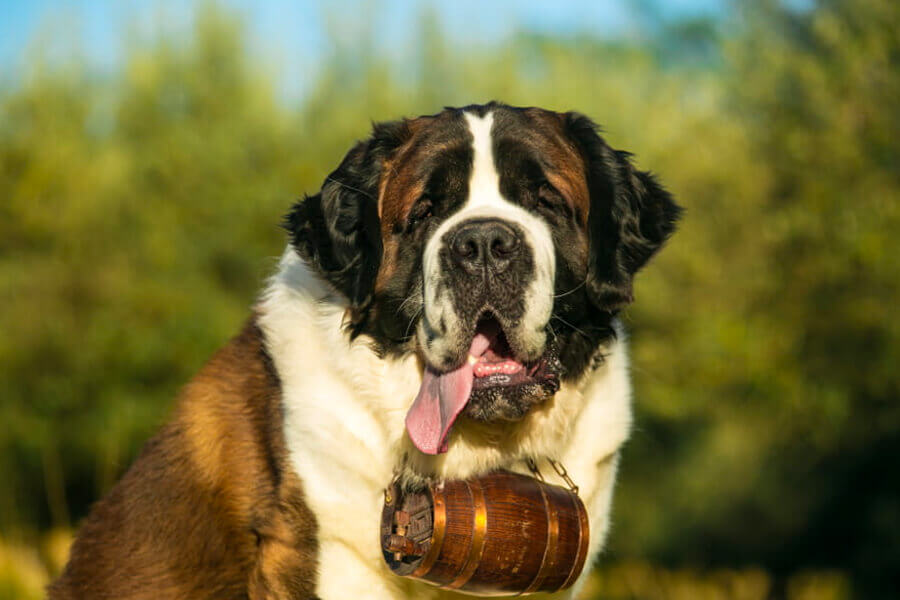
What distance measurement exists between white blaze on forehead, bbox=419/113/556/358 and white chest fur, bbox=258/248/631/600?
0.26m

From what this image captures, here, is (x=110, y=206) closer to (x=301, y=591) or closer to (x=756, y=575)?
(x=756, y=575)

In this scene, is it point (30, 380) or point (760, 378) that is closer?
point (760, 378)

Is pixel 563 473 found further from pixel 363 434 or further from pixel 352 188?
pixel 352 188

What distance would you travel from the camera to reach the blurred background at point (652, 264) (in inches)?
473

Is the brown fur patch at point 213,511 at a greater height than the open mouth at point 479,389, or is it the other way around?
the open mouth at point 479,389

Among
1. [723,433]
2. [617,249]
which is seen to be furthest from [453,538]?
[723,433]


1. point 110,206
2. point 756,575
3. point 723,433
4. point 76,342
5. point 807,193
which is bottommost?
point 756,575

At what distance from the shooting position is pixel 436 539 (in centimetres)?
312

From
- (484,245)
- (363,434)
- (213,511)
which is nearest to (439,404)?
(363,434)

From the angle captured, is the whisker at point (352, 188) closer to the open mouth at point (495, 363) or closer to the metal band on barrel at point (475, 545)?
the open mouth at point (495, 363)

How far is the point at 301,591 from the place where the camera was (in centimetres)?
332

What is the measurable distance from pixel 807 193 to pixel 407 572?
1002 cm

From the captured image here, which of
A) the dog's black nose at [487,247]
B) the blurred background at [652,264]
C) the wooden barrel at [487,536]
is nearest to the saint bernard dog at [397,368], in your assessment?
the dog's black nose at [487,247]

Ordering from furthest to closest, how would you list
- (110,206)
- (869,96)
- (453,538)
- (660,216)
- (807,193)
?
1. (110,206)
2. (807,193)
3. (869,96)
4. (660,216)
5. (453,538)
